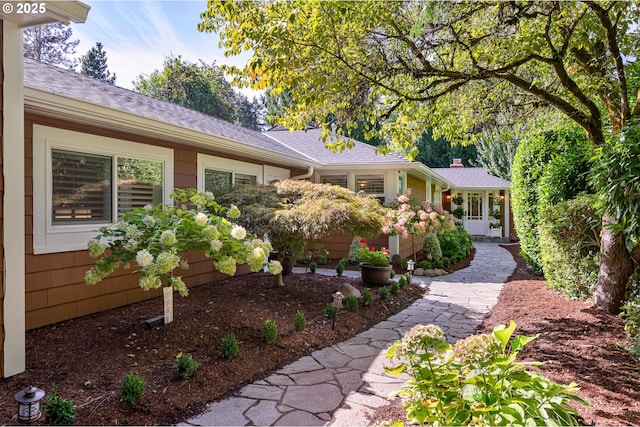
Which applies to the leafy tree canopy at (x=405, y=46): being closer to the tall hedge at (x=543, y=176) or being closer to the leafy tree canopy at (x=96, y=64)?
the tall hedge at (x=543, y=176)

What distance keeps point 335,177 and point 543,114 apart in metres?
5.48

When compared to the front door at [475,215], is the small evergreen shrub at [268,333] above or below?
below

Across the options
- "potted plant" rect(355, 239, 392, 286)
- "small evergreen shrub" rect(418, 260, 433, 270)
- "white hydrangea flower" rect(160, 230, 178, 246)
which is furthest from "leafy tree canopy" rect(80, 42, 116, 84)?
"white hydrangea flower" rect(160, 230, 178, 246)

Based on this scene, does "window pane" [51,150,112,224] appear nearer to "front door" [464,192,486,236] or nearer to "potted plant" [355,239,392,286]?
"potted plant" [355,239,392,286]

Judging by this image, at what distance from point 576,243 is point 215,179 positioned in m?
6.40

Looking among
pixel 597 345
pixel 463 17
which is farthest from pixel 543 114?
pixel 597 345

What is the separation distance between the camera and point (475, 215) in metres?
20.1

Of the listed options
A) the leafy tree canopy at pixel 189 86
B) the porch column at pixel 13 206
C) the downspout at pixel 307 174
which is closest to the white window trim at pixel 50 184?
the porch column at pixel 13 206

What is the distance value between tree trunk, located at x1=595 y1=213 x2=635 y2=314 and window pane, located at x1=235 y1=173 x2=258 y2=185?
20.9ft

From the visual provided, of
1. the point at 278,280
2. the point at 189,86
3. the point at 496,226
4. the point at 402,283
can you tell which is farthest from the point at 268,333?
the point at 189,86

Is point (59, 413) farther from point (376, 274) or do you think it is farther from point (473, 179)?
point (473, 179)

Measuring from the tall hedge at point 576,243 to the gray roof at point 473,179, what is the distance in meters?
12.3

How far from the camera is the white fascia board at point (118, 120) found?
3.83 meters

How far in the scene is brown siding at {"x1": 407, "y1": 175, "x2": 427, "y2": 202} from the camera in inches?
491
